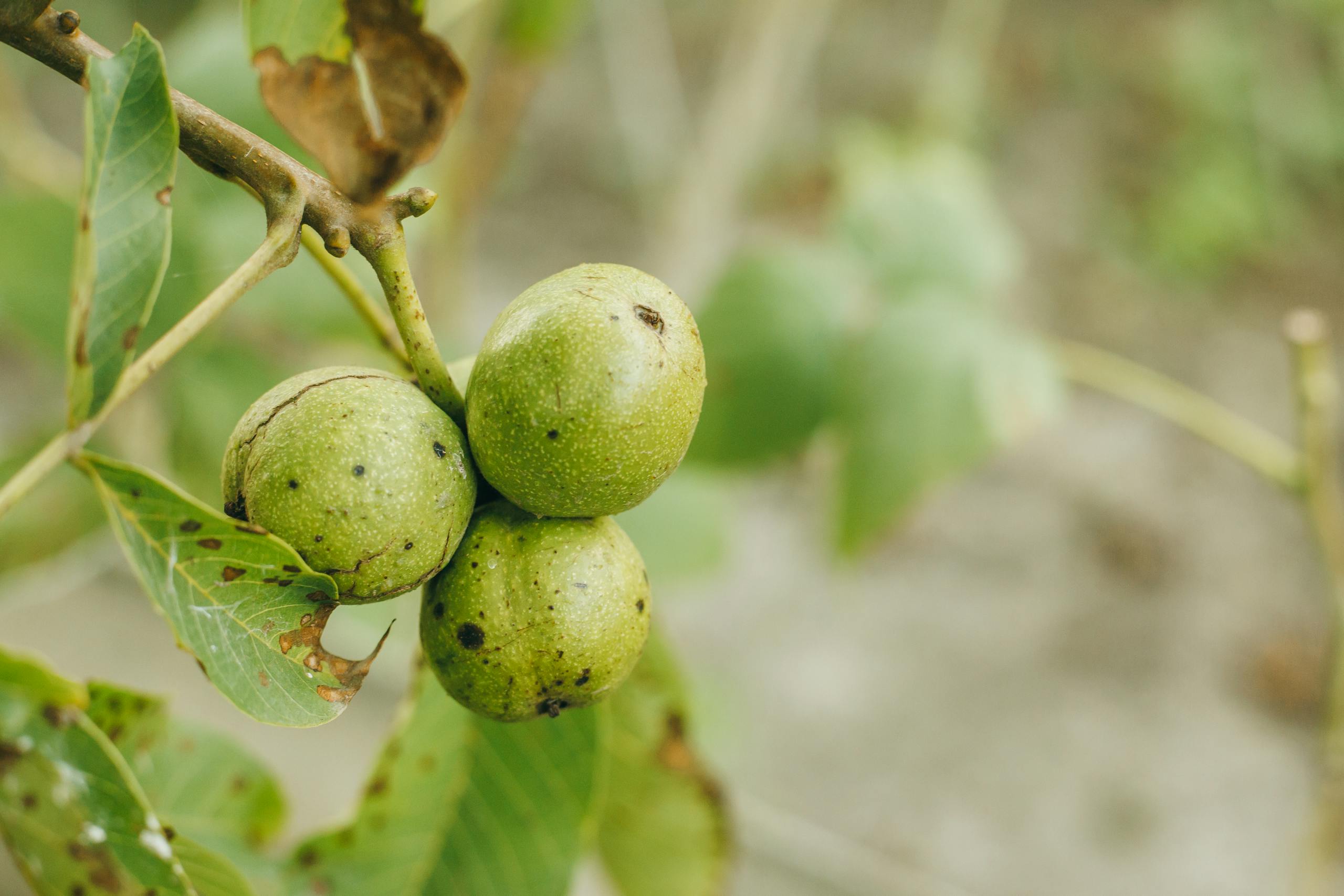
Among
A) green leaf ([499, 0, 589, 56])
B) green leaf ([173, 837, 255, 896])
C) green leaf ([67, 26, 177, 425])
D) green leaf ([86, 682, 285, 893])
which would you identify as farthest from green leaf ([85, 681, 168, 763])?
green leaf ([499, 0, 589, 56])

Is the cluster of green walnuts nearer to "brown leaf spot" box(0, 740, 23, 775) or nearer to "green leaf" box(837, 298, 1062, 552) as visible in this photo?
"brown leaf spot" box(0, 740, 23, 775)

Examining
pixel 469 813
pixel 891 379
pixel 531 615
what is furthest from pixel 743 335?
→ pixel 531 615

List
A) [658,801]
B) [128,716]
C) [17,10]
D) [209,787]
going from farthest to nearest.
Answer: [658,801], [209,787], [128,716], [17,10]

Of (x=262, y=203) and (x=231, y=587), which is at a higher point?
(x=262, y=203)

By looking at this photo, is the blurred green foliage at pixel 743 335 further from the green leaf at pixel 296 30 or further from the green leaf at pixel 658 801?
the green leaf at pixel 658 801

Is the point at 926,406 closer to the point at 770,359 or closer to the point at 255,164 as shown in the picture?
the point at 770,359

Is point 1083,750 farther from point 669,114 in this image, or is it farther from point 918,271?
point 669,114
